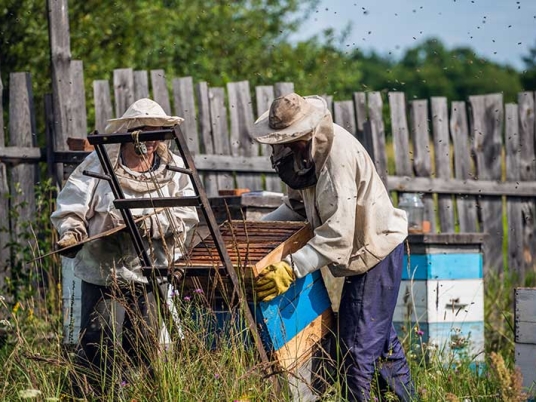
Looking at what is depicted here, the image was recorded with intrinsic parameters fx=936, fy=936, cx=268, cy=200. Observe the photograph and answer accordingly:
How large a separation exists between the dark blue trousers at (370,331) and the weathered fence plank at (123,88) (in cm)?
381

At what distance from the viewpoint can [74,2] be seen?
403 inches

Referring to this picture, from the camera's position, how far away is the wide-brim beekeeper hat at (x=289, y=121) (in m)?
4.80

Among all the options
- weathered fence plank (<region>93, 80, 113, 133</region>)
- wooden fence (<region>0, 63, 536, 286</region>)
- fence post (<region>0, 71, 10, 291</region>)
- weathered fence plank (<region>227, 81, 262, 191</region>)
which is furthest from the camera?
weathered fence plank (<region>227, 81, 262, 191</region>)

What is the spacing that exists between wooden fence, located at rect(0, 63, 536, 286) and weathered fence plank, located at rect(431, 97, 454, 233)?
0.01 metres

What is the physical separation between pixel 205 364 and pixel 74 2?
6622 millimetres

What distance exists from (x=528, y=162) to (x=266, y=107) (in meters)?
3.01

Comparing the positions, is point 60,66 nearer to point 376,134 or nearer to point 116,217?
point 116,217

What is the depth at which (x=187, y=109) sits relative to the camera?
28.3 feet

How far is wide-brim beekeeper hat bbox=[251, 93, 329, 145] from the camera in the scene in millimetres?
4797

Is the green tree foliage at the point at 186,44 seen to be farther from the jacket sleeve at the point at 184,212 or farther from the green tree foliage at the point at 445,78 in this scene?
the green tree foliage at the point at 445,78

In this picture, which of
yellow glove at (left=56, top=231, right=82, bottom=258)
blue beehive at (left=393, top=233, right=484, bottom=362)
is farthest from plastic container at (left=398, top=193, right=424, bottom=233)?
yellow glove at (left=56, top=231, right=82, bottom=258)

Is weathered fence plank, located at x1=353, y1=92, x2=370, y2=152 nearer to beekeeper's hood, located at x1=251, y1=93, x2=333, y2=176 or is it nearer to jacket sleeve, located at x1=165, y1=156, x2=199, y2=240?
jacket sleeve, located at x1=165, y1=156, x2=199, y2=240

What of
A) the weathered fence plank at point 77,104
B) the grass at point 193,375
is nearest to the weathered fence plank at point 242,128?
the weathered fence plank at point 77,104

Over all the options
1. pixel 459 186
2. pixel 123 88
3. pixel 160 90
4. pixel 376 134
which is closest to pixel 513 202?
pixel 459 186
